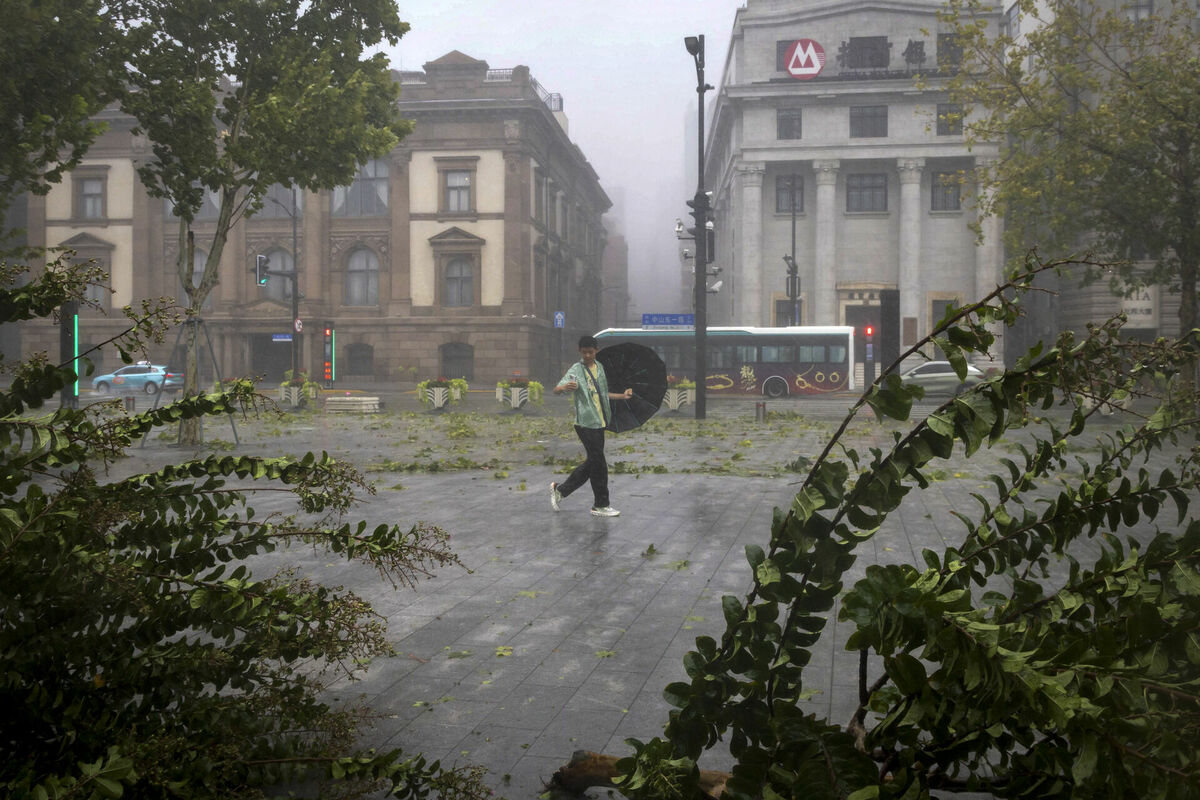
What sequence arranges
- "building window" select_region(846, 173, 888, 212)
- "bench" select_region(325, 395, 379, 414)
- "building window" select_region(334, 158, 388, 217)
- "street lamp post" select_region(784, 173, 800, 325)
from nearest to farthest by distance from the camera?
"bench" select_region(325, 395, 379, 414), "street lamp post" select_region(784, 173, 800, 325), "building window" select_region(334, 158, 388, 217), "building window" select_region(846, 173, 888, 212)

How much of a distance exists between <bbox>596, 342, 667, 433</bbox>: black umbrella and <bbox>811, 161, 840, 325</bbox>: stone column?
46385 millimetres

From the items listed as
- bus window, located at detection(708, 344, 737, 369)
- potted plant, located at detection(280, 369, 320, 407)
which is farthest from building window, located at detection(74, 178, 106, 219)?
bus window, located at detection(708, 344, 737, 369)

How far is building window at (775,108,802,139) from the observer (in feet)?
184

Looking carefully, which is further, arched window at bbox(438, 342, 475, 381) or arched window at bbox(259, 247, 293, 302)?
arched window at bbox(259, 247, 293, 302)

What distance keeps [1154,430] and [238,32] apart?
55.7 feet

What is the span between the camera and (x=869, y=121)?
55.2m

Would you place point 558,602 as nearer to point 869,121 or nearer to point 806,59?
point 869,121

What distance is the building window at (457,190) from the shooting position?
167 feet

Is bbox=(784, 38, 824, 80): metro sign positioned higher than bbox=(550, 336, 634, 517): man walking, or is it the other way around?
bbox=(784, 38, 824, 80): metro sign

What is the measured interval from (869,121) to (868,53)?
3.96 meters

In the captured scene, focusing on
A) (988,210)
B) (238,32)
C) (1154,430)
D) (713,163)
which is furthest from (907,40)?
(1154,430)

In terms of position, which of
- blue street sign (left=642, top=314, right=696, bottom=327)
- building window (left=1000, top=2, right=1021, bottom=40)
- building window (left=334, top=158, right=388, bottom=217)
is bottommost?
blue street sign (left=642, top=314, right=696, bottom=327)

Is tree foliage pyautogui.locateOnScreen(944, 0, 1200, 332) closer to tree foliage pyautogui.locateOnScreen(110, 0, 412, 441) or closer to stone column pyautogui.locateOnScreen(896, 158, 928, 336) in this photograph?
tree foliage pyautogui.locateOnScreen(110, 0, 412, 441)

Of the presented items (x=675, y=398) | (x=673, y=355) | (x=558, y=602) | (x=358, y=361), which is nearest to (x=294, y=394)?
(x=675, y=398)
